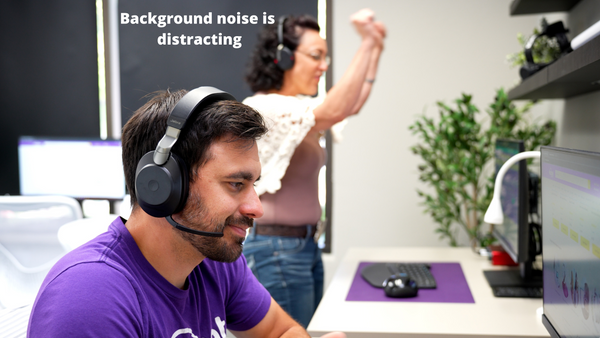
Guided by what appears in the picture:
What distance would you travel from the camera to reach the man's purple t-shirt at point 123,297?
67 centimetres

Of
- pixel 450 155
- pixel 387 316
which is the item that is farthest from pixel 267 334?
pixel 450 155

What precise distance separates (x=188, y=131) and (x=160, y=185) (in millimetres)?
111

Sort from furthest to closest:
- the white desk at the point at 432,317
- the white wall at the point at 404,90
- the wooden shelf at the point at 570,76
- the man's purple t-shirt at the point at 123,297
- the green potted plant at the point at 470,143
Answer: the white wall at the point at 404,90 < the green potted plant at the point at 470,143 < the white desk at the point at 432,317 < the wooden shelf at the point at 570,76 < the man's purple t-shirt at the point at 123,297

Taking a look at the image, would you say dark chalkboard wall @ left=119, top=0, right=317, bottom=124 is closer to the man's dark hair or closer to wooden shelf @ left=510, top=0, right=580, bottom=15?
the man's dark hair

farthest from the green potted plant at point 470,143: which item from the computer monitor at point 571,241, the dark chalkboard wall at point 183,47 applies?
the computer monitor at point 571,241

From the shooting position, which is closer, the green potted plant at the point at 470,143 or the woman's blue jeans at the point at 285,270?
the woman's blue jeans at the point at 285,270

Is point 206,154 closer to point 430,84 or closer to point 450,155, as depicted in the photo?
point 450,155

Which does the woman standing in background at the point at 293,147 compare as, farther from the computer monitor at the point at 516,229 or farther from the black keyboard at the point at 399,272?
the computer monitor at the point at 516,229

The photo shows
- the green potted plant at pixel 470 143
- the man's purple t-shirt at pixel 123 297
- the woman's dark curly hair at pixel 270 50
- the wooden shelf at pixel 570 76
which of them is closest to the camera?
the man's purple t-shirt at pixel 123 297

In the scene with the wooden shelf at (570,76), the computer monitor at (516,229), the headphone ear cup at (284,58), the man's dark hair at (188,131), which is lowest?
the computer monitor at (516,229)

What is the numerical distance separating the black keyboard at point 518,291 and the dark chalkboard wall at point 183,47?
101 cm

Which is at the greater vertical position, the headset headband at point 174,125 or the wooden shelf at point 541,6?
the wooden shelf at point 541,6

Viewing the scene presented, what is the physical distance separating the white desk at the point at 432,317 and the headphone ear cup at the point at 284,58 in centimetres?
75

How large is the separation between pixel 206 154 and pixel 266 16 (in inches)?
28.2
